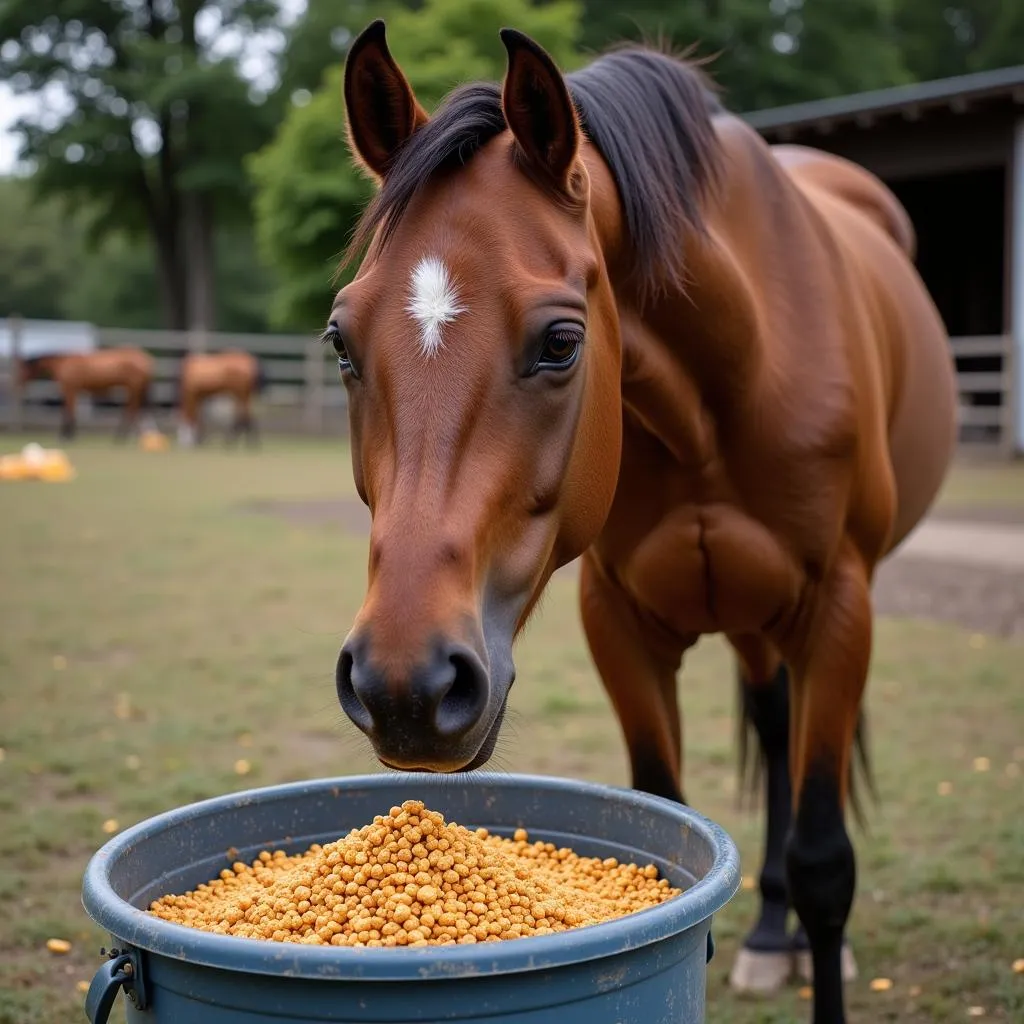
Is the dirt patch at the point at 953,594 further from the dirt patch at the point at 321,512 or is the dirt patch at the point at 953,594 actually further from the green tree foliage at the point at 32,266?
the green tree foliage at the point at 32,266

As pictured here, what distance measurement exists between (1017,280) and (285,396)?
15.9m

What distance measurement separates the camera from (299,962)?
1.39 m

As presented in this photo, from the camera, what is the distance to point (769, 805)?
12.0 ft

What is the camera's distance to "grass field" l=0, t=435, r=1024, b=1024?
3094mm

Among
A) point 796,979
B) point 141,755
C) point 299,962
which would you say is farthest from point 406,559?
point 141,755

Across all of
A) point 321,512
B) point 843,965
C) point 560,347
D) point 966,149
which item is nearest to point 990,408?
point 966,149

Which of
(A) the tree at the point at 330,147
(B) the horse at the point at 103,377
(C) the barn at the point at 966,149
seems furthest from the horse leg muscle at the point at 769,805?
(A) the tree at the point at 330,147

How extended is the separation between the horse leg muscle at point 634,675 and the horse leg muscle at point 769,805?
439mm

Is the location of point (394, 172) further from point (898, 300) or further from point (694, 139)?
point (898, 300)

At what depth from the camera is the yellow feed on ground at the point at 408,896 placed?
5.56ft

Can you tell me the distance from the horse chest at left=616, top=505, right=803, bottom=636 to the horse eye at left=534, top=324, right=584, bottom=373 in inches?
34.7

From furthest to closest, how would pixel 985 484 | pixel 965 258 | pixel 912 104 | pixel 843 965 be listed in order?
pixel 965 258 < pixel 912 104 < pixel 985 484 < pixel 843 965

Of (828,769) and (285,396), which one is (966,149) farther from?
(828,769)

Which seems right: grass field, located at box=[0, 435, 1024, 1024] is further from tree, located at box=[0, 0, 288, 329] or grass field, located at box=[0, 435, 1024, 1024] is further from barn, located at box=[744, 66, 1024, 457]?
tree, located at box=[0, 0, 288, 329]
